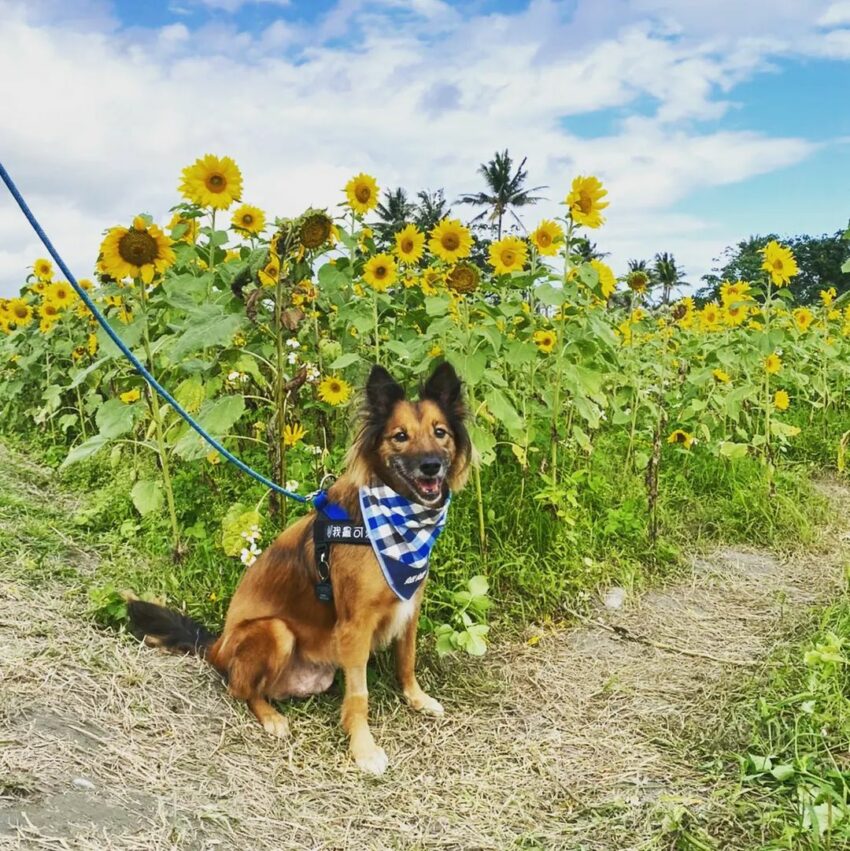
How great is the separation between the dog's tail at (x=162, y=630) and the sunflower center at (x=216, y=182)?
1908 millimetres

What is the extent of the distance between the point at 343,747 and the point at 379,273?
7.25 ft

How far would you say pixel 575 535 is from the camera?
4.27 metres

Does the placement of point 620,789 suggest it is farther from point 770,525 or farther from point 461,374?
point 770,525

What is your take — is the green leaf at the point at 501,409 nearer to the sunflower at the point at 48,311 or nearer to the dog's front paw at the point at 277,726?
the dog's front paw at the point at 277,726

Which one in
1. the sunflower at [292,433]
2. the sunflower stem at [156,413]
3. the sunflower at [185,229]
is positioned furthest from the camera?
the sunflower at [292,433]

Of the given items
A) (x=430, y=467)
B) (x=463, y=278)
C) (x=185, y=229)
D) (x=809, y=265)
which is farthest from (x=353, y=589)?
(x=809, y=265)

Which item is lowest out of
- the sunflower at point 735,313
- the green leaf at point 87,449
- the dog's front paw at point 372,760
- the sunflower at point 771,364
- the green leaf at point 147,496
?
the dog's front paw at point 372,760

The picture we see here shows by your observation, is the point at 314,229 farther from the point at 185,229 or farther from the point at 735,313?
the point at 735,313

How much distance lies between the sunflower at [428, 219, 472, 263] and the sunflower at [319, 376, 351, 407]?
87cm

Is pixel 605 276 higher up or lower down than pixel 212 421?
higher up

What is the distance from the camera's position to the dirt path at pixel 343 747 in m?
2.33

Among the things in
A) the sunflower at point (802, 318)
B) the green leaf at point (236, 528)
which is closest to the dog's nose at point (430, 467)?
the green leaf at point (236, 528)

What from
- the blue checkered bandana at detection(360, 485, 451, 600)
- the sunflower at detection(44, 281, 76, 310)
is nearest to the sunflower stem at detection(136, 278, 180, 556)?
the blue checkered bandana at detection(360, 485, 451, 600)

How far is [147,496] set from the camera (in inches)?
144
